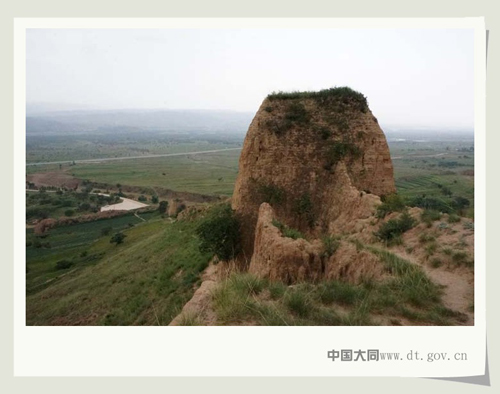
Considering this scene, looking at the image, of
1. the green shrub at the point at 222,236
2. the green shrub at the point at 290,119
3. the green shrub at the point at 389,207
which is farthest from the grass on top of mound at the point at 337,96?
the green shrub at the point at 222,236

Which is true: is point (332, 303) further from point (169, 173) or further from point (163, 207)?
point (169, 173)

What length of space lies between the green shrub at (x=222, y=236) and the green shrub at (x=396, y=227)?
4.73 metres

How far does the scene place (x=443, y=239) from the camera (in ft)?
23.0

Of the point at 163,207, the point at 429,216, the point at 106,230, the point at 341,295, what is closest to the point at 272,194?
the point at 429,216

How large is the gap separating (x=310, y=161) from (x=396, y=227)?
430 centimetres

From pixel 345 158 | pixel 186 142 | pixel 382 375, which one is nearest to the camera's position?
pixel 382 375

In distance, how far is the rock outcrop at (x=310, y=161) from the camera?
446 inches

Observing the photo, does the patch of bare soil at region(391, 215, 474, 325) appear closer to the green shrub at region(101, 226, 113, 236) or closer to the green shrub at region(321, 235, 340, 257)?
the green shrub at region(321, 235, 340, 257)

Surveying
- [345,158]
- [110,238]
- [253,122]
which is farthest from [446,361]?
[110,238]

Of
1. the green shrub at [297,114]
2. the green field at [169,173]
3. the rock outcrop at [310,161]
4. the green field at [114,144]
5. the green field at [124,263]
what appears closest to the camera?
the green field at [124,263]

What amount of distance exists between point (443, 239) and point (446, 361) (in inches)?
127

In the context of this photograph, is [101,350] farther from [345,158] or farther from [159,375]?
[345,158]

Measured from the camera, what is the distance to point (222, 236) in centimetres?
1098

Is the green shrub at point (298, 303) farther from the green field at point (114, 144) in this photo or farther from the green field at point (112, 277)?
the green field at point (114, 144)
